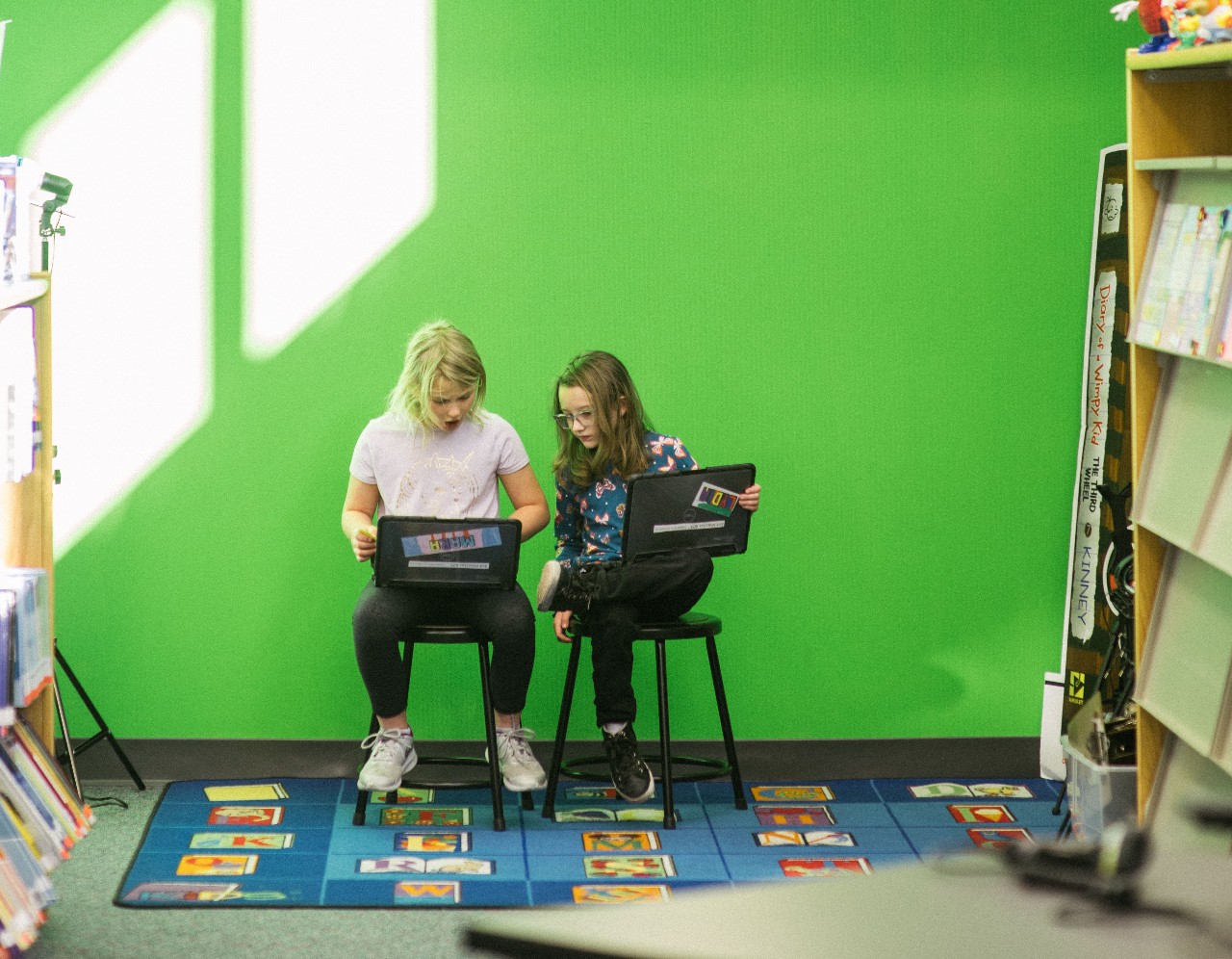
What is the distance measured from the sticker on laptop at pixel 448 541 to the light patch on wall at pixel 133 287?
870mm

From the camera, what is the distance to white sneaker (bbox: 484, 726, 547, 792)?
3883mm

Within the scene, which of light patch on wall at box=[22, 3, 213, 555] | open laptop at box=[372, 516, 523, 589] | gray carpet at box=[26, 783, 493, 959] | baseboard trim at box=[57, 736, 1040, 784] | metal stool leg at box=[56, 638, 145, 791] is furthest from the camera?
baseboard trim at box=[57, 736, 1040, 784]

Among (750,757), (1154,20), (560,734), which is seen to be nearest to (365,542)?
(560,734)

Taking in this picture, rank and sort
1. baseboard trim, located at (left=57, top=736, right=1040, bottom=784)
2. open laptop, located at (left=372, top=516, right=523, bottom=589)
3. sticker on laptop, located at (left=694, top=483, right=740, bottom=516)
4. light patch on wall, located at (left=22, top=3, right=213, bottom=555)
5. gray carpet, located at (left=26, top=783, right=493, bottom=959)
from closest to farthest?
gray carpet, located at (left=26, top=783, right=493, bottom=959), open laptop, located at (left=372, top=516, right=523, bottom=589), sticker on laptop, located at (left=694, top=483, right=740, bottom=516), light patch on wall, located at (left=22, top=3, right=213, bottom=555), baseboard trim, located at (left=57, top=736, right=1040, bottom=784)

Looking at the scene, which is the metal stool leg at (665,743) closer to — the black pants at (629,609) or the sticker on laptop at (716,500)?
the black pants at (629,609)

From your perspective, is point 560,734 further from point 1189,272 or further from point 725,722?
point 1189,272

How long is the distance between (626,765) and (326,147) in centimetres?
180

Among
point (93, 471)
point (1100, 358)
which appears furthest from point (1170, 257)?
point (93, 471)

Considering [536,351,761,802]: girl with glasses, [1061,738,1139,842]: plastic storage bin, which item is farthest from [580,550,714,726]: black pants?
[1061,738,1139,842]: plastic storage bin

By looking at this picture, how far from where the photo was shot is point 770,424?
14.2ft

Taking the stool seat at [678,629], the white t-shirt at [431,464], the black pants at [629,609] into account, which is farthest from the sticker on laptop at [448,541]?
the stool seat at [678,629]

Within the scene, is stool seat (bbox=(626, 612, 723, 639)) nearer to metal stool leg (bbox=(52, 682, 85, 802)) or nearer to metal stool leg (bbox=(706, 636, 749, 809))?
metal stool leg (bbox=(706, 636, 749, 809))

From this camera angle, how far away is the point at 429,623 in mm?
3836

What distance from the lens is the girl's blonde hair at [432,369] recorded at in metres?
3.80
